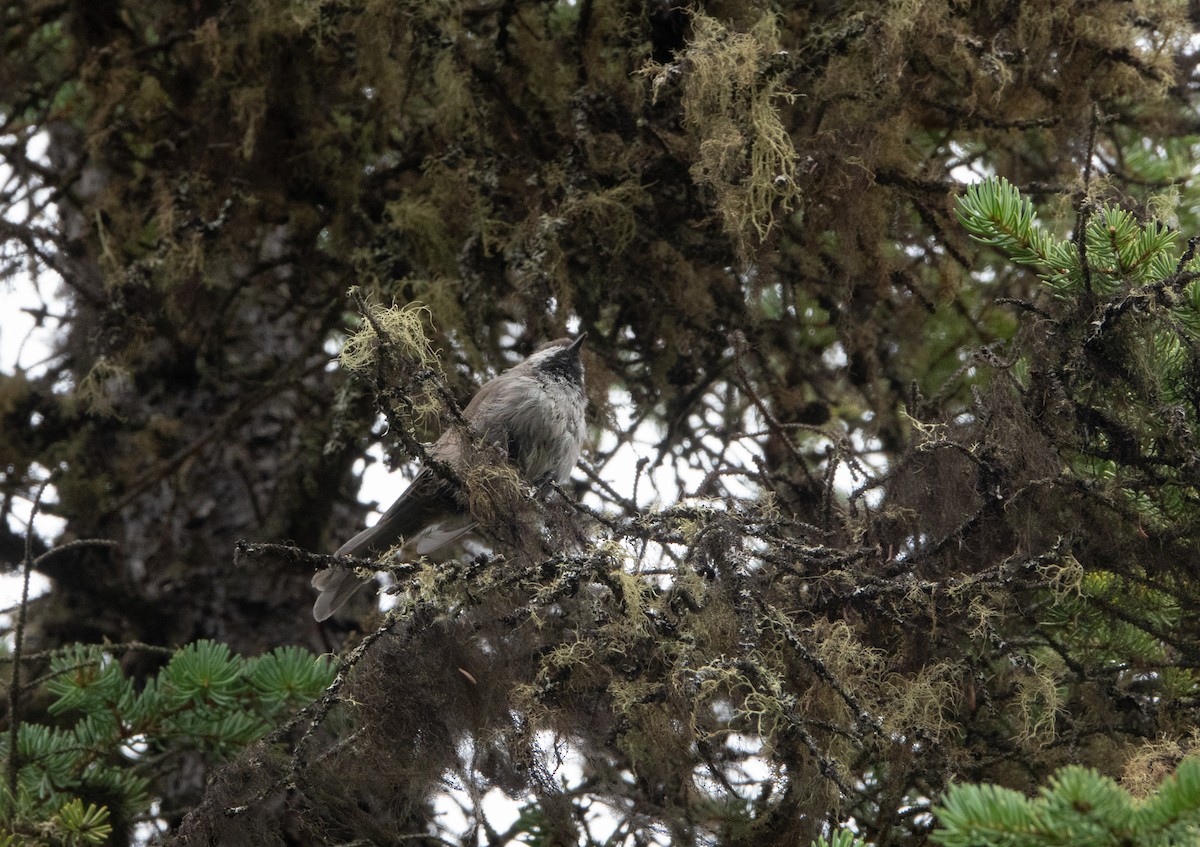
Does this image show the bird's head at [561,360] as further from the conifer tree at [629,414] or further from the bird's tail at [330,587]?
the bird's tail at [330,587]

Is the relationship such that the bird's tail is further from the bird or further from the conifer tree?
the conifer tree

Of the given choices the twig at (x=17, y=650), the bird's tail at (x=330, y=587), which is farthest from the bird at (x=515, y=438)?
the twig at (x=17, y=650)

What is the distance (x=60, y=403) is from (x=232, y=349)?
0.90 m

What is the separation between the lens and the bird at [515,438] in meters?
4.37

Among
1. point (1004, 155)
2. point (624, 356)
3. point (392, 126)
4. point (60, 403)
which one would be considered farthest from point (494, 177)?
point (60, 403)

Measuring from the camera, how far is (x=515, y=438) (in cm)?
451

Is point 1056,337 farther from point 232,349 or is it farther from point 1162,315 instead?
point 232,349

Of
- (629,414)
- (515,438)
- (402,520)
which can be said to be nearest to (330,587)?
(402,520)

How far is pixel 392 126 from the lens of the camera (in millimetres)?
4902

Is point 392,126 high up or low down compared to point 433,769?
up

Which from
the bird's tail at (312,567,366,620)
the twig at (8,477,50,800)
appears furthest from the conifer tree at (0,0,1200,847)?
the bird's tail at (312,567,366,620)

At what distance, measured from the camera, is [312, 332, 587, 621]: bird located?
14.3ft

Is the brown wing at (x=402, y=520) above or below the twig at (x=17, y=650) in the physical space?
above

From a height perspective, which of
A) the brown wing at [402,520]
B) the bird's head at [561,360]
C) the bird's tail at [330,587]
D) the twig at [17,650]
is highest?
the bird's head at [561,360]
